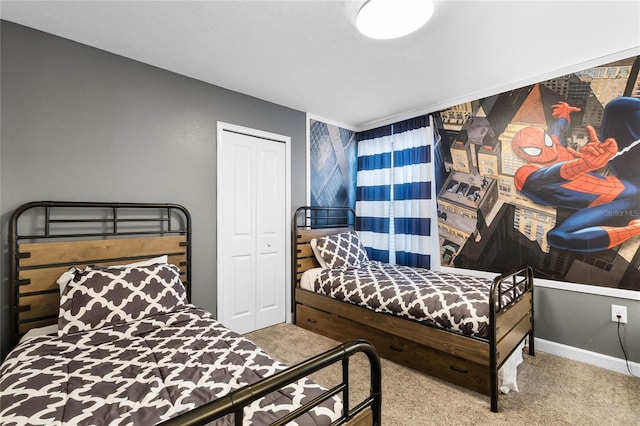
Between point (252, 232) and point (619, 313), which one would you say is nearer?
point (619, 313)

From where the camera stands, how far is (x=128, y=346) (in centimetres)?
159

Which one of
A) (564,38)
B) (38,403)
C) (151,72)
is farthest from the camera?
(151,72)

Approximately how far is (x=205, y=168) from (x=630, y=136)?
3500 mm

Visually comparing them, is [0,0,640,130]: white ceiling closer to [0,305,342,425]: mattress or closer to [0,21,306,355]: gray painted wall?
[0,21,306,355]: gray painted wall

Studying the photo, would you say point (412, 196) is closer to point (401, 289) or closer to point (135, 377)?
point (401, 289)

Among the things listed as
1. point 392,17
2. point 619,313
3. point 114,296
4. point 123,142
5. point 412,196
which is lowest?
point 619,313

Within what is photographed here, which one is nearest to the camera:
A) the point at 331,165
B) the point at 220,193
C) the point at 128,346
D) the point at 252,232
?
the point at 128,346

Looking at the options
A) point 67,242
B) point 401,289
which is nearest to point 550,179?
point 401,289

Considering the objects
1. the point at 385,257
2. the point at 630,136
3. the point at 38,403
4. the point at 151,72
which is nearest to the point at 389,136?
the point at 385,257

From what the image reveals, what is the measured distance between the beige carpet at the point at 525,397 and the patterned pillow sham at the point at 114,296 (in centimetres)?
117

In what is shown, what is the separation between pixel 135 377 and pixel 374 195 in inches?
127

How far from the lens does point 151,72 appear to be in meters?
2.48

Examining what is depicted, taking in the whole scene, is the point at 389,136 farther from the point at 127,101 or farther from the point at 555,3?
the point at 127,101

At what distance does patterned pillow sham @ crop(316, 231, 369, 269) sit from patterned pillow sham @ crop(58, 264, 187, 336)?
164cm
